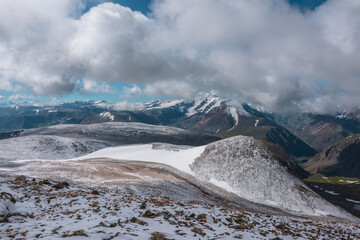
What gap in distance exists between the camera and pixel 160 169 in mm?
54531

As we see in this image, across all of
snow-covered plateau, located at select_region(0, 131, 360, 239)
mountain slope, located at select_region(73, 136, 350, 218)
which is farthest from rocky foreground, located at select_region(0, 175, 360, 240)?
mountain slope, located at select_region(73, 136, 350, 218)

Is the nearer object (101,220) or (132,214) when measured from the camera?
(101,220)

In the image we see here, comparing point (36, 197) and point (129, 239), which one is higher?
point (129, 239)

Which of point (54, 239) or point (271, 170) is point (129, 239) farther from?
point (271, 170)

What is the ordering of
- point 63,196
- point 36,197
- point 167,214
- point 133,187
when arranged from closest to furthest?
1. point 167,214
2. point 36,197
3. point 63,196
4. point 133,187

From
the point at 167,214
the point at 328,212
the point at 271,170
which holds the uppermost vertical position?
the point at 271,170

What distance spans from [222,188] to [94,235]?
40.8 meters

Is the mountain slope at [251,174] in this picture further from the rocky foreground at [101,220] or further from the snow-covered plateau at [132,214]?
the rocky foreground at [101,220]

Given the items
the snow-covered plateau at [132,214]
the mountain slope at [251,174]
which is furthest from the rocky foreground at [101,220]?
the mountain slope at [251,174]

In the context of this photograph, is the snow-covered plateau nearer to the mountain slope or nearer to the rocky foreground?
the rocky foreground

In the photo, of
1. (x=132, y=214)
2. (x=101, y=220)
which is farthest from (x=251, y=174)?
(x=101, y=220)

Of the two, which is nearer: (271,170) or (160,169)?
(271,170)

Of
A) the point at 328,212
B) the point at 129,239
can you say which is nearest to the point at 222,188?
the point at 328,212

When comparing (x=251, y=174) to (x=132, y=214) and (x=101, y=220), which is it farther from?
(x=101, y=220)
